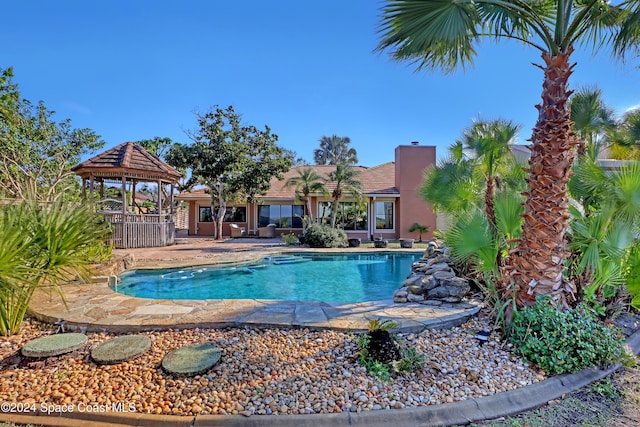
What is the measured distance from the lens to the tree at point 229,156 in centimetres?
1777

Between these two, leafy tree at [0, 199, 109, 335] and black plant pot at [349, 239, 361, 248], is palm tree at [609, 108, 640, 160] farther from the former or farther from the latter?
leafy tree at [0, 199, 109, 335]

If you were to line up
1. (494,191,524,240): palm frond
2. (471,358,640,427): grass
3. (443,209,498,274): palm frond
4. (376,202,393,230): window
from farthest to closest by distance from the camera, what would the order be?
(376,202,393,230): window
(494,191,524,240): palm frond
(443,209,498,274): palm frond
(471,358,640,427): grass

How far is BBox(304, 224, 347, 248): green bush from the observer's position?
16797 mm

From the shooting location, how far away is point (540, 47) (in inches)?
183

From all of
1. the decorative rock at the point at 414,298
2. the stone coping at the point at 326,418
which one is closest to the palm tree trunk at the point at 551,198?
A: the stone coping at the point at 326,418

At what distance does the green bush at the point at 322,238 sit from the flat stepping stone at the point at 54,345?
13.1 meters

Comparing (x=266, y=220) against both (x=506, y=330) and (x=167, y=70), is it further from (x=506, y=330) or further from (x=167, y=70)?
(x=506, y=330)

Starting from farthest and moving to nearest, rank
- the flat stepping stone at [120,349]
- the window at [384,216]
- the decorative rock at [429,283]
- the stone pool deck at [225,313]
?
the window at [384,216] → the decorative rock at [429,283] → the stone pool deck at [225,313] → the flat stepping stone at [120,349]

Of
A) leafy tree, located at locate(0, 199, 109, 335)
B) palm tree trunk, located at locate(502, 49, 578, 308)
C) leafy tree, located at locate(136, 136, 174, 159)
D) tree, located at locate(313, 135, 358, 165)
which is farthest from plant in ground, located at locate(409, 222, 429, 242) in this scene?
tree, located at locate(313, 135, 358, 165)

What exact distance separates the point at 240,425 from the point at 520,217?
15.0 feet

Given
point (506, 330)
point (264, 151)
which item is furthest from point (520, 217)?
point (264, 151)

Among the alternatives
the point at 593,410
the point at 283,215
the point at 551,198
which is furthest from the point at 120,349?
the point at 283,215

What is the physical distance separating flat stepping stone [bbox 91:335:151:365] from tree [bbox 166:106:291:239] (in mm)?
14513

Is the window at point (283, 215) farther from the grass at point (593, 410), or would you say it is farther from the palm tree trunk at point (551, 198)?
the grass at point (593, 410)
